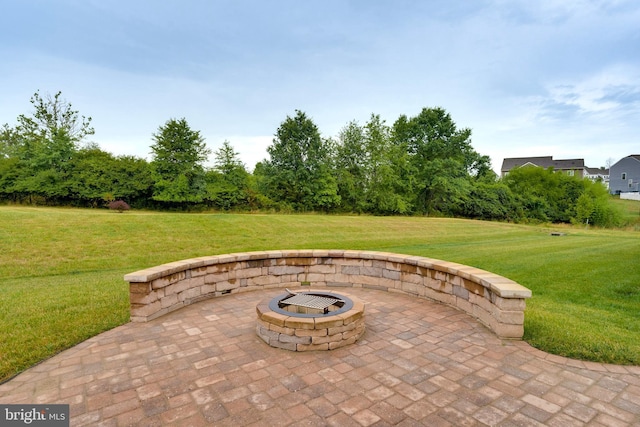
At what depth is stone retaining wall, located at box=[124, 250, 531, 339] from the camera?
3936mm

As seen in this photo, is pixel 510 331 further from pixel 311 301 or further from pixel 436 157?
pixel 436 157

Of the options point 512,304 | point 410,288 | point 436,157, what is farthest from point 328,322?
point 436,157

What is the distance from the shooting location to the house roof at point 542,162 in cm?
5837

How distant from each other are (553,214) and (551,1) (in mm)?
40793

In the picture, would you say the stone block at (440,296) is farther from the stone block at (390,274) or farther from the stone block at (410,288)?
the stone block at (390,274)

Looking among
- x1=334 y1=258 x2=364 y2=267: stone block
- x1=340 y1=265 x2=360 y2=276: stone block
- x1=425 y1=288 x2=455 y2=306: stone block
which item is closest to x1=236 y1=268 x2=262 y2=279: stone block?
x1=334 y1=258 x2=364 y2=267: stone block

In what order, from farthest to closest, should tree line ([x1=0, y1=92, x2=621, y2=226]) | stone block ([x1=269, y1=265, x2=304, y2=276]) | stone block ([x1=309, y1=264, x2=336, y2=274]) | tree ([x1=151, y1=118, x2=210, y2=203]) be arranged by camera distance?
tree ([x1=151, y1=118, x2=210, y2=203]), tree line ([x1=0, y1=92, x2=621, y2=226]), stone block ([x1=309, y1=264, x2=336, y2=274]), stone block ([x1=269, y1=265, x2=304, y2=276])

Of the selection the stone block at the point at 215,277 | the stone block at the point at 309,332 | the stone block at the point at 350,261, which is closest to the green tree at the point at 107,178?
the stone block at the point at 215,277

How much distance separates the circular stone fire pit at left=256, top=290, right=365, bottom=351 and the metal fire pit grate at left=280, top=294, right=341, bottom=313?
1 cm

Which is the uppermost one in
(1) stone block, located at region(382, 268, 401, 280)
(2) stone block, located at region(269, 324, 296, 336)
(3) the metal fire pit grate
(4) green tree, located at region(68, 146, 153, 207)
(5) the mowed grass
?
(4) green tree, located at region(68, 146, 153, 207)

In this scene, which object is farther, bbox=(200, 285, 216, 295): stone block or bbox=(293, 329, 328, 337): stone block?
bbox=(200, 285, 216, 295): stone block

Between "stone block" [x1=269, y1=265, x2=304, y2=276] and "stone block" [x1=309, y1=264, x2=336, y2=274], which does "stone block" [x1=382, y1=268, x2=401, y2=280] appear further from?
"stone block" [x1=269, y1=265, x2=304, y2=276]

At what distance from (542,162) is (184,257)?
6803 cm

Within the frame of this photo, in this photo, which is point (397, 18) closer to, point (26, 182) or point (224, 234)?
point (224, 234)
